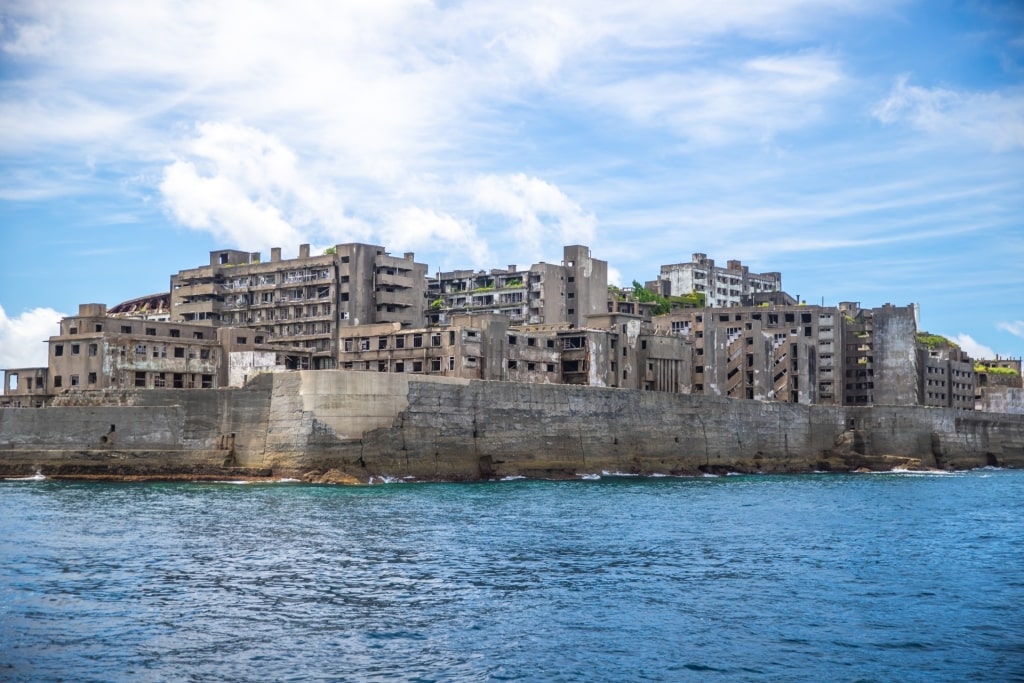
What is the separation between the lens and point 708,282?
521ft

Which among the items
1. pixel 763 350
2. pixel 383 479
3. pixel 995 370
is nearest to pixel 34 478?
pixel 383 479

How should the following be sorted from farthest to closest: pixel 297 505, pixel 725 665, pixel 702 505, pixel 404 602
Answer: pixel 702 505, pixel 297 505, pixel 404 602, pixel 725 665

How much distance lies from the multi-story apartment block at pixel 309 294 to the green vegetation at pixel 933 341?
80658 millimetres

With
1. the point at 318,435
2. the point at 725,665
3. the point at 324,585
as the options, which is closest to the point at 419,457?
the point at 318,435

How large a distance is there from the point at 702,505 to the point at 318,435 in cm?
2262

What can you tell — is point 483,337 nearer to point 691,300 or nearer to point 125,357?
point 125,357

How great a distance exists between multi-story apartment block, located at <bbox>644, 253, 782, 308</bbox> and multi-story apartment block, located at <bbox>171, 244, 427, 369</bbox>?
49.7 meters

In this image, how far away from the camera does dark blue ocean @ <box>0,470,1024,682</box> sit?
24.8 m

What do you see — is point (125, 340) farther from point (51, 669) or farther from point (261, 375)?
point (51, 669)

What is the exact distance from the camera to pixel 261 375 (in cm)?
7069

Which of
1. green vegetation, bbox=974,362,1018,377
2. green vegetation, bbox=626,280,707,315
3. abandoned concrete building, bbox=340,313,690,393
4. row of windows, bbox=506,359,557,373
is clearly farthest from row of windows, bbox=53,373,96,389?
green vegetation, bbox=974,362,1018,377

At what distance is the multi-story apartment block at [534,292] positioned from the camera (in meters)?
125

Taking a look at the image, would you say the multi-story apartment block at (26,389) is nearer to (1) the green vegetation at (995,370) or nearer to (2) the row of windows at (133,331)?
(2) the row of windows at (133,331)

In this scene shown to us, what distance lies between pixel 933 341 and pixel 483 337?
96176 millimetres
